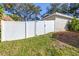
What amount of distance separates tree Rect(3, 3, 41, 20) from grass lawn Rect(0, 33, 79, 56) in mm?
534

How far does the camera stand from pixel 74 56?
8.28m

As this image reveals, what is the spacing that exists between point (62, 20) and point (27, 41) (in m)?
0.91

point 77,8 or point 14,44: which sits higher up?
point 77,8

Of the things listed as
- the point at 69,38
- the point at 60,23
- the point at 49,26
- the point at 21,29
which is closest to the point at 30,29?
the point at 21,29

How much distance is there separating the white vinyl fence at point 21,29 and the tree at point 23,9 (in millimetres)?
165

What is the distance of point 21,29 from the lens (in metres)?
8.51

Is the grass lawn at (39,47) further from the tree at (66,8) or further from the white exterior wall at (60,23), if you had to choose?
the tree at (66,8)

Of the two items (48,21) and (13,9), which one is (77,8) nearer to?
(48,21)

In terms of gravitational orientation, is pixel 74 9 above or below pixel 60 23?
above

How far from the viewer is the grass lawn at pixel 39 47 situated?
328 inches

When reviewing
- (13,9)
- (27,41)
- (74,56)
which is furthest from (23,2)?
(74,56)

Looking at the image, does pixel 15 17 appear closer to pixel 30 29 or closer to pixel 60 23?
pixel 30 29

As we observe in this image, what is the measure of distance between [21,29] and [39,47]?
1.91 ft

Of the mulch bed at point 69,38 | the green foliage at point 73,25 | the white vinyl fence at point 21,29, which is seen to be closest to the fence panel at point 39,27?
the white vinyl fence at point 21,29
